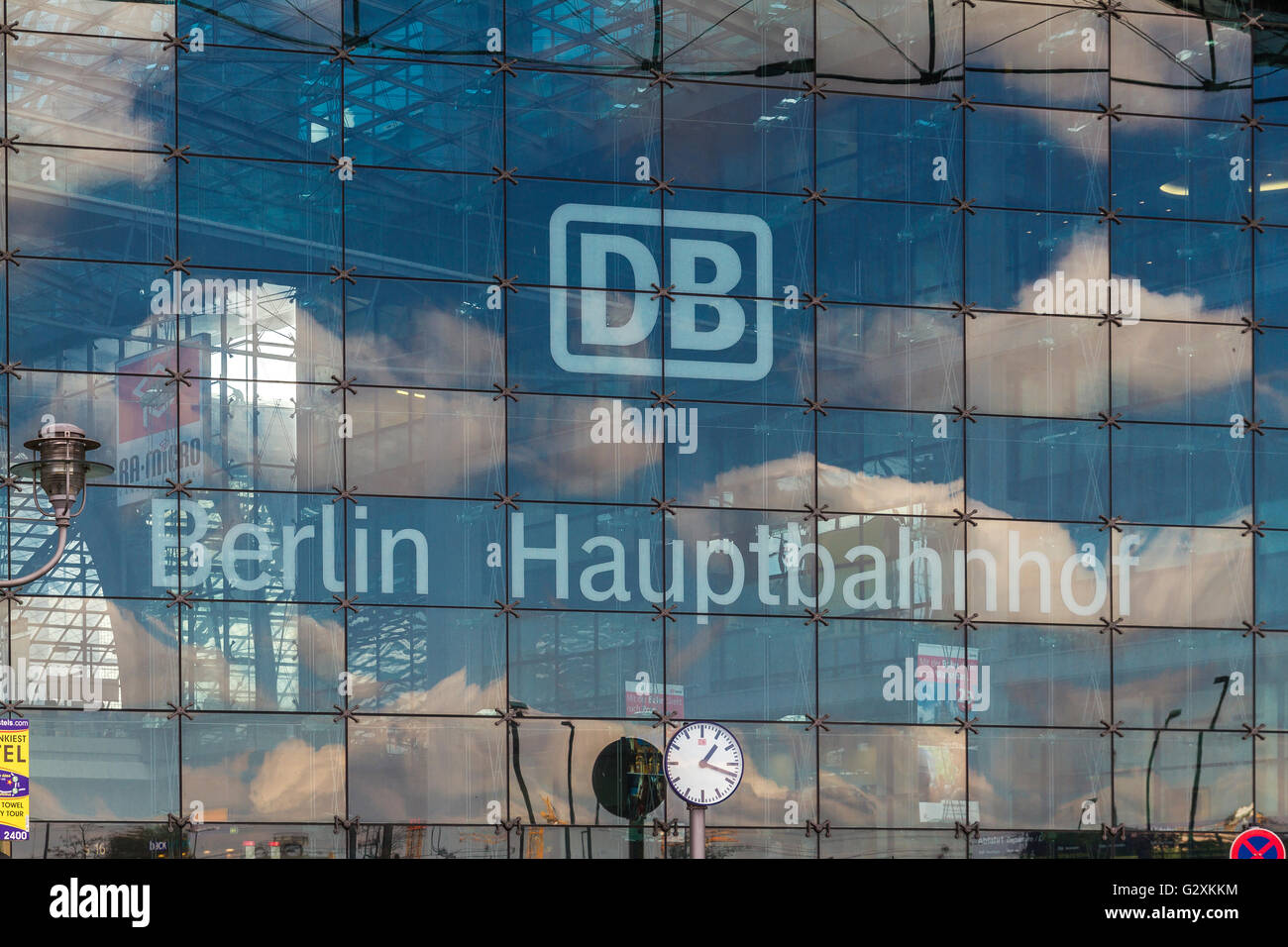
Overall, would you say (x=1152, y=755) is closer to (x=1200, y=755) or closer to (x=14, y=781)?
(x=1200, y=755)

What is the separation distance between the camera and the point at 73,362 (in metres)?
26.8

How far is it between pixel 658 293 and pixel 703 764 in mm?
7004

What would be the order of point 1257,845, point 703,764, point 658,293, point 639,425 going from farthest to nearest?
point 658,293 → point 639,425 → point 1257,845 → point 703,764

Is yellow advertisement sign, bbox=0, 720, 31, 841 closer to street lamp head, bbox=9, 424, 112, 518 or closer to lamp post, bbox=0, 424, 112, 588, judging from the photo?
lamp post, bbox=0, 424, 112, 588

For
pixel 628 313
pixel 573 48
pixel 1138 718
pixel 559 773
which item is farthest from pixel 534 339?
pixel 1138 718

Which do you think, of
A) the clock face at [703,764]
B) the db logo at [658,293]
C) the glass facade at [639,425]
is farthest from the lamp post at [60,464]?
the db logo at [658,293]

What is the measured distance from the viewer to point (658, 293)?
92.3ft

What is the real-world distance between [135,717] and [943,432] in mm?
12049

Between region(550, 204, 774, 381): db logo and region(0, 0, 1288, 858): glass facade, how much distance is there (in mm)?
66

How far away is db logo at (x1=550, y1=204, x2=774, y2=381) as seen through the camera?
27953 mm

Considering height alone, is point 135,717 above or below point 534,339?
below

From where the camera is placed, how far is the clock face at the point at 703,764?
79.7 feet

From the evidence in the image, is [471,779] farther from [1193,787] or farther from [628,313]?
[1193,787]

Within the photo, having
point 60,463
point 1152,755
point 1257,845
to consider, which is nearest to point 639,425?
point 1152,755
